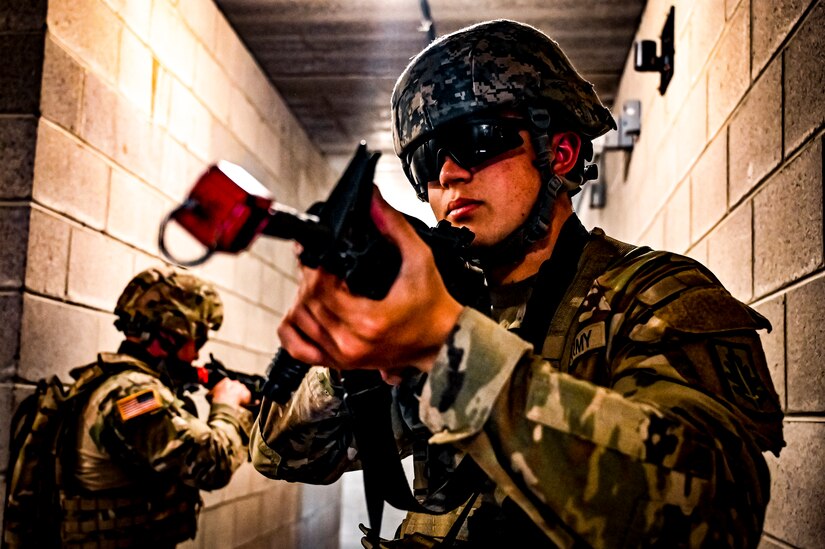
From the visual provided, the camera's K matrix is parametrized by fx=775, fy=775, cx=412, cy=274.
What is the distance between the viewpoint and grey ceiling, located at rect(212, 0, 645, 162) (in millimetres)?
3535

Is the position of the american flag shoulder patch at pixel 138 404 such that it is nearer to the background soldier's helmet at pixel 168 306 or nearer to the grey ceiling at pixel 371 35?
the background soldier's helmet at pixel 168 306

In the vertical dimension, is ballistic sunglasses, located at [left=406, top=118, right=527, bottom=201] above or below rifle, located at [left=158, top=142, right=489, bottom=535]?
above

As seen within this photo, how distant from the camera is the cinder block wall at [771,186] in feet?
4.24

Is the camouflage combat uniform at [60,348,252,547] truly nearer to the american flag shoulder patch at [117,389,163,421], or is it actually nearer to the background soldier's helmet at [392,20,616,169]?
the american flag shoulder patch at [117,389,163,421]

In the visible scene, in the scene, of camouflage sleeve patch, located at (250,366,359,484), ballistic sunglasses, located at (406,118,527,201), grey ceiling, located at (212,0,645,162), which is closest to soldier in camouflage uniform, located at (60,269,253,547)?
camouflage sleeve patch, located at (250,366,359,484)

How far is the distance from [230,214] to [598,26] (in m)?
3.48

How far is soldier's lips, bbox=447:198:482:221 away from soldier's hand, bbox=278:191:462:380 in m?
0.56

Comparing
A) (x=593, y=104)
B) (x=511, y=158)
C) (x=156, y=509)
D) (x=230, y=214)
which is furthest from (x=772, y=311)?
(x=156, y=509)

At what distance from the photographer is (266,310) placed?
15.1 ft

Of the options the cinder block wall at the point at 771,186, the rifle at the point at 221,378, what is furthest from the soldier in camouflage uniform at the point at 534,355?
the rifle at the point at 221,378

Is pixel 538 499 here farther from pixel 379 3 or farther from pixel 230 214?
pixel 379 3

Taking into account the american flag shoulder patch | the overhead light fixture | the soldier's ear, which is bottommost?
the american flag shoulder patch

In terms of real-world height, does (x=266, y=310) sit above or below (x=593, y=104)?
below

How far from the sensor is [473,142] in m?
1.25
